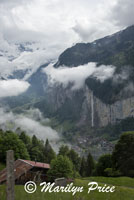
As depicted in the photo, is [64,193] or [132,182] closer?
[64,193]

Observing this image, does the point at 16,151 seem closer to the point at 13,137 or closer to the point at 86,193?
the point at 13,137

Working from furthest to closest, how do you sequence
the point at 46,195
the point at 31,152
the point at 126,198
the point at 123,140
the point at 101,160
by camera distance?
the point at 31,152 → the point at 101,160 → the point at 123,140 → the point at 126,198 → the point at 46,195

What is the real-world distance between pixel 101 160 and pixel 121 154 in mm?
22698

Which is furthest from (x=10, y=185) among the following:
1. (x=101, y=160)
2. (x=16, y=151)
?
(x=101, y=160)

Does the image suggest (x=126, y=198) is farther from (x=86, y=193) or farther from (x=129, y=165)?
(x=129, y=165)

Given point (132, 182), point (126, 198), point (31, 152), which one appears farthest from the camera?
point (31, 152)

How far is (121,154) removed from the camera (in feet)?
177

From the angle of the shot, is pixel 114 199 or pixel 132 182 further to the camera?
pixel 132 182

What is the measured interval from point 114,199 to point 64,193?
4.53 meters

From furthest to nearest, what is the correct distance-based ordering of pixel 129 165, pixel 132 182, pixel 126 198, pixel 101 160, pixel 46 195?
pixel 101 160, pixel 129 165, pixel 132 182, pixel 126 198, pixel 46 195

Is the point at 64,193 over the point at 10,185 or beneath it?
beneath

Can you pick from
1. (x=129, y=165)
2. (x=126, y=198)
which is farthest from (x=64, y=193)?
(x=129, y=165)

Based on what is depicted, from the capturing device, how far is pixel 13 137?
6769cm

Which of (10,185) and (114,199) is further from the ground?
(10,185)
